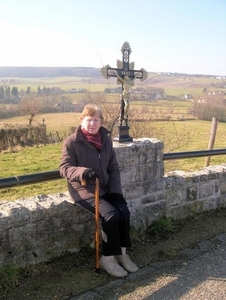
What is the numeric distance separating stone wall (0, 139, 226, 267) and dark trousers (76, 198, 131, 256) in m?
0.31

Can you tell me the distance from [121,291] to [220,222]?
223cm

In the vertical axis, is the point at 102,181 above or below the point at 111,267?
above

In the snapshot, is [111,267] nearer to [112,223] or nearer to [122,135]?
[112,223]

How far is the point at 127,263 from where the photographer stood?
3.51 m

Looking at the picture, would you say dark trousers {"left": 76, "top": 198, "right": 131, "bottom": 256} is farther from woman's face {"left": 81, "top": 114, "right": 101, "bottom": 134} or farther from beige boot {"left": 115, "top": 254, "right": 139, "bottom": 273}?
woman's face {"left": 81, "top": 114, "right": 101, "bottom": 134}

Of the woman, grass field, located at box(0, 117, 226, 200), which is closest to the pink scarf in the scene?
the woman

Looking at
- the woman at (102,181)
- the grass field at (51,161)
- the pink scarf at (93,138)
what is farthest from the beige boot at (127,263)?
the grass field at (51,161)

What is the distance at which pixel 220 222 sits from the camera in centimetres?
483

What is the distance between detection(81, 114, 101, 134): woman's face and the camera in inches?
141

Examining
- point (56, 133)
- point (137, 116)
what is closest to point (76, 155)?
point (137, 116)

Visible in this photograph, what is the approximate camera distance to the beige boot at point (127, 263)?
3465 mm

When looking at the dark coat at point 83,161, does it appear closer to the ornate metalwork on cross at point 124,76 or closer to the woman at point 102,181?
the woman at point 102,181

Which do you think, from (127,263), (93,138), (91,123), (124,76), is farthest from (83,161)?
(124,76)

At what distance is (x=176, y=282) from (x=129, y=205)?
113cm
